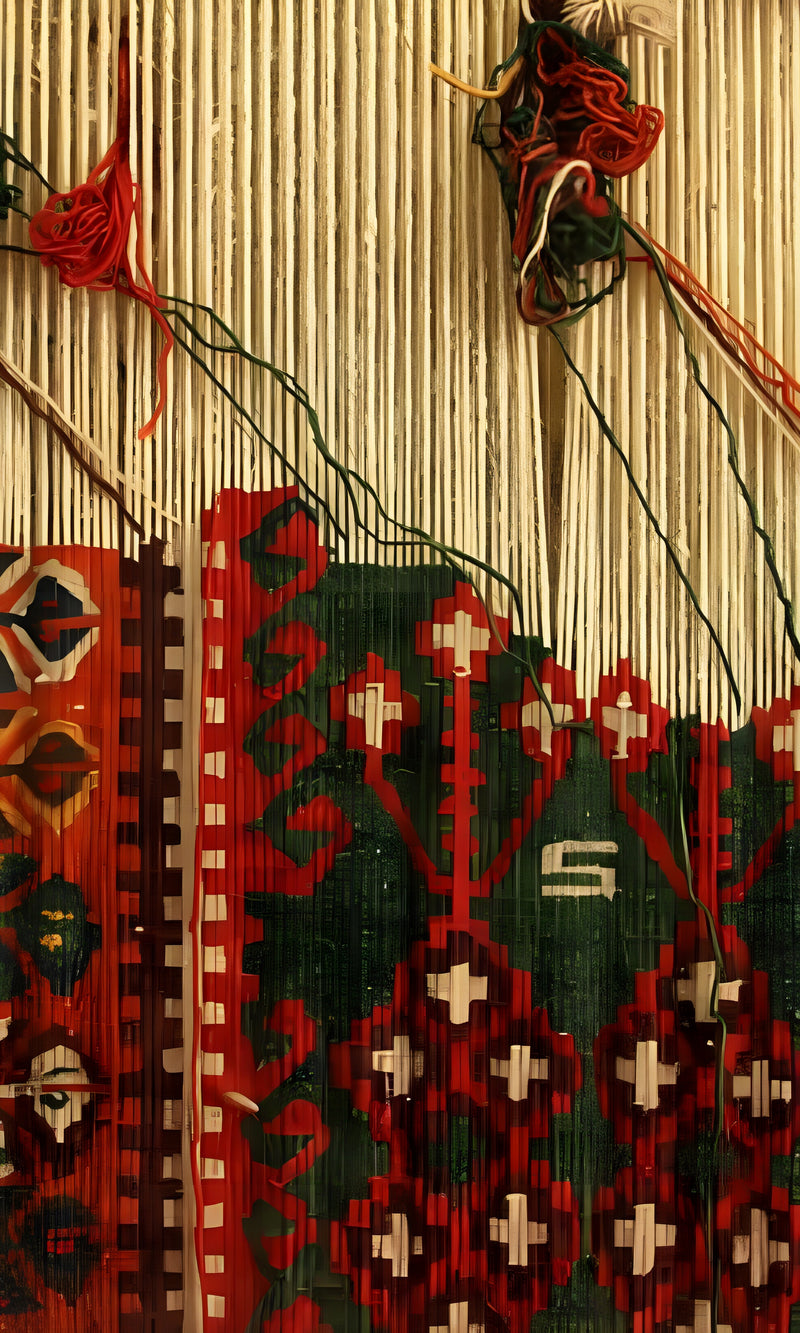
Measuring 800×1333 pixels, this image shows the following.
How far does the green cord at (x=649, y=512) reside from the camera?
2.29ft

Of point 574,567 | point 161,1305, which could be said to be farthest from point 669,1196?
point 574,567

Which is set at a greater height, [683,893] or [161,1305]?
[683,893]

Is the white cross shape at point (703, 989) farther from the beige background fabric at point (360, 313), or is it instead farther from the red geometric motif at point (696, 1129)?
the beige background fabric at point (360, 313)

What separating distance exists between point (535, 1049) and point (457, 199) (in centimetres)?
70

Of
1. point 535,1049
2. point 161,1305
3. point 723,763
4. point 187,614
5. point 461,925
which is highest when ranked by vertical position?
point 187,614

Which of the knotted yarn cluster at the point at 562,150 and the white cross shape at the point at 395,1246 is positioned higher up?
the knotted yarn cluster at the point at 562,150

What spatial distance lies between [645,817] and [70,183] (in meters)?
0.70

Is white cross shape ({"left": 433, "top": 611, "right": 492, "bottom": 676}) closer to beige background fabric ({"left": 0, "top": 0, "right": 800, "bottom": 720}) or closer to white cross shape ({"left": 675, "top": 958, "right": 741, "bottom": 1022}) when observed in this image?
beige background fabric ({"left": 0, "top": 0, "right": 800, "bottom": 720})

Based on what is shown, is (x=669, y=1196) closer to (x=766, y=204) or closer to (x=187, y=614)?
(x=187, y=614)

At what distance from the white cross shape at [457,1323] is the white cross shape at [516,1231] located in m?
0.05

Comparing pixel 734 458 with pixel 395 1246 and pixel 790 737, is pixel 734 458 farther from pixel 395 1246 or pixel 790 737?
pixel 395 1246

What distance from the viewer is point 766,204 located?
720 millimetres

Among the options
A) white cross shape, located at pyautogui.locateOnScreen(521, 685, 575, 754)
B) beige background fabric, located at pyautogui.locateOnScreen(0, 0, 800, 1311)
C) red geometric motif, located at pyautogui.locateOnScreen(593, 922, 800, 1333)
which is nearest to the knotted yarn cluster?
beige background fabric, located at pyautogui.locateOnScreen(0, 0, 800, 1311)

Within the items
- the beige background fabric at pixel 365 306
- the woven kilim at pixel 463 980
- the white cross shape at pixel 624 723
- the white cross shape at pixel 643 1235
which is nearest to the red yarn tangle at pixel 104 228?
the beige background fabric at pixel 365 306
